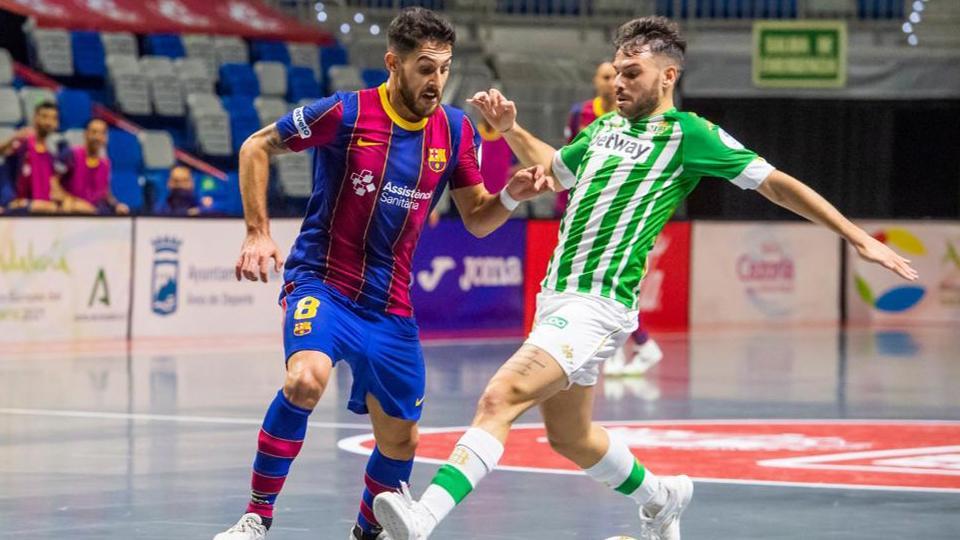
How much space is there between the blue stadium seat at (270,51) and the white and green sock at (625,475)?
1644 cm

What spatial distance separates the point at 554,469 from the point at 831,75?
50.9 feet

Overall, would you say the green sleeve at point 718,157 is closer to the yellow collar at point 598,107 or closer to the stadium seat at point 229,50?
the yellow collar at point 598,107

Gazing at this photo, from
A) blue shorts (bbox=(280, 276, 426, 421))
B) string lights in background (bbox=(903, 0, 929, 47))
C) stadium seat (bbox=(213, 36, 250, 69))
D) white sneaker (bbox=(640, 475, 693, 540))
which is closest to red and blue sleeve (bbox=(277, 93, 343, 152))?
blue shorts (bbox=(280, 276, 426, 421))

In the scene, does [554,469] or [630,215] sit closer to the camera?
[630,215]

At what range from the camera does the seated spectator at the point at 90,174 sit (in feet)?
55.8

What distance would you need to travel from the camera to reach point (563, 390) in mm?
6383

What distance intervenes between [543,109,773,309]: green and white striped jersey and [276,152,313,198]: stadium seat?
14.3 m

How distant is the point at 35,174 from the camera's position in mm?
16578

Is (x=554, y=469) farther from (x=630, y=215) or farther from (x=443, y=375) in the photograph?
(x=443, y=375)

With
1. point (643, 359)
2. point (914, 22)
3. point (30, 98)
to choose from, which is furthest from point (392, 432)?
point (914, 22)

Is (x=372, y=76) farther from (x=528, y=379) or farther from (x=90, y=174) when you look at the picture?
(x=528, y=379)

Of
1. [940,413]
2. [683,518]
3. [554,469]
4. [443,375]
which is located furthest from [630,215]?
[443,375]

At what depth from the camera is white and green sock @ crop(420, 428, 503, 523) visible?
5.70 m

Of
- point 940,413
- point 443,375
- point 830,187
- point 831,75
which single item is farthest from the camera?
point 830,187
